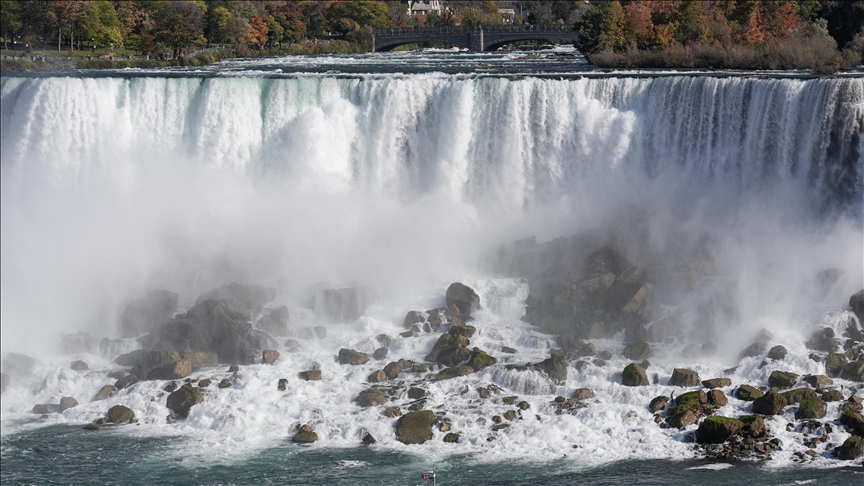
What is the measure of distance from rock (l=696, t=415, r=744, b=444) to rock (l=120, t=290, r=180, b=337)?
1494 centimetres

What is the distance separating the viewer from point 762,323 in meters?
28.2

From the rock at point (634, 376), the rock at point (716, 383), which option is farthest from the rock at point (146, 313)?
the rock at point (716, 383)

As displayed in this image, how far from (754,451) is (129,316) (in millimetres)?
16875

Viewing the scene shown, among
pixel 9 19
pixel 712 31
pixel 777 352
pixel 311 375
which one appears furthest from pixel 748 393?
pixel 9 19

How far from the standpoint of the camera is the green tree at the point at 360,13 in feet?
292

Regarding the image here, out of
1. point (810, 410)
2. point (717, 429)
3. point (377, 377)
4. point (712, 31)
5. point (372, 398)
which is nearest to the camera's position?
point (717, 429)

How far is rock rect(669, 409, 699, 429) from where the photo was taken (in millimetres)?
23344

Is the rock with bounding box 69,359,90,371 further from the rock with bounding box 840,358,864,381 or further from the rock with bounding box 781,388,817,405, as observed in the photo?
the rock with bounding box 840,358,864,381

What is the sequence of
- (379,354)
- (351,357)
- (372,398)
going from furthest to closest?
(379,354)
(351,357)
(372,398)

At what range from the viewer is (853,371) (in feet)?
82.5

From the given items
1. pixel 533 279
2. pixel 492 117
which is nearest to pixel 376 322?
pixel 533 279

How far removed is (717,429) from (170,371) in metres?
13.0

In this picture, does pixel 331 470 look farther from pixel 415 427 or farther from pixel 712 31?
pixel 712 31

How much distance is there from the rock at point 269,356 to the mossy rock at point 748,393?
37.0 ft
